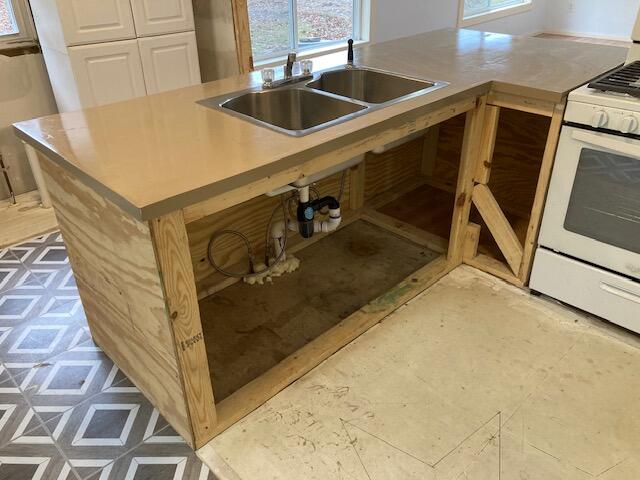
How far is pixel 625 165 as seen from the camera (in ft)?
5.87

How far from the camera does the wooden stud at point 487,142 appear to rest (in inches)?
84.5

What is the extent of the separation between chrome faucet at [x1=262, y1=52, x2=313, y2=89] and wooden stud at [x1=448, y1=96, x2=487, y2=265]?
0.69 m

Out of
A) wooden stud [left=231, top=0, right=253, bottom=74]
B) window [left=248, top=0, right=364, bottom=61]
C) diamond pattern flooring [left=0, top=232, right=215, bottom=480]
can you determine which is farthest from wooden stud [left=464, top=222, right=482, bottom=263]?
window [left=248, top=0, right=364, bottom=61]

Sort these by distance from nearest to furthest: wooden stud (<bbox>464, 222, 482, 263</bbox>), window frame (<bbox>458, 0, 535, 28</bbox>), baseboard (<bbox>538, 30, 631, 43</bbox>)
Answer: wooden stud (<bbox>464, 222, 482, 263</bbox>)
window frame (<bbox>458, 0, 535, 28</bbox>)
baseboard (<bbox>538, 30, 631, 43</bbox>)

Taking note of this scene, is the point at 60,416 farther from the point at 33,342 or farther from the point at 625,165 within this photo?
the point at 625,165

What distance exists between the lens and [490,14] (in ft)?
19.9

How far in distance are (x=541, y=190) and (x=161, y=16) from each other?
2.22 m

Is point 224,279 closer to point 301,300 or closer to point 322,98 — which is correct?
point 301,300

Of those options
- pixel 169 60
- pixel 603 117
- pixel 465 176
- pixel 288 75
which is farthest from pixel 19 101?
pixel 603 117

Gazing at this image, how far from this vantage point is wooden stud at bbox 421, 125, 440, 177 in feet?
10.1

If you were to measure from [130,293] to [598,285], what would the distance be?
1698 millimetres

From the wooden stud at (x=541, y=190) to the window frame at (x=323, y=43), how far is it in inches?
92.1

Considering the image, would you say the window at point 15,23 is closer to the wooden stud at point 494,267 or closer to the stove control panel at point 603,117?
the wooden stud at point 494,267

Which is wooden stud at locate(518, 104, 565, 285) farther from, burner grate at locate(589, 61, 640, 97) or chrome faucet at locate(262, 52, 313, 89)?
chrome faucet at locate(262, 52, 313, 89)
